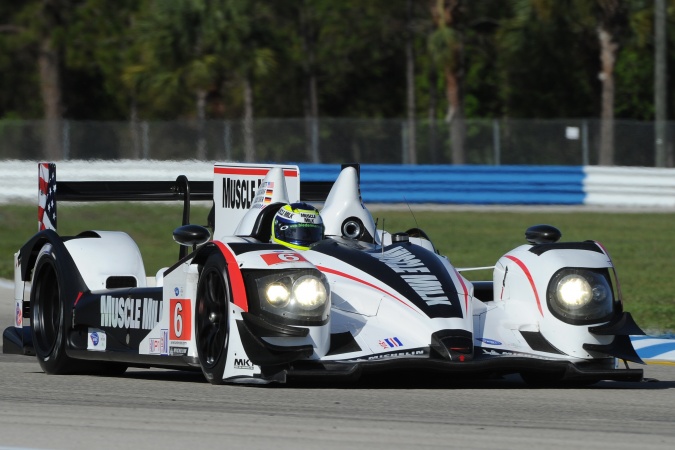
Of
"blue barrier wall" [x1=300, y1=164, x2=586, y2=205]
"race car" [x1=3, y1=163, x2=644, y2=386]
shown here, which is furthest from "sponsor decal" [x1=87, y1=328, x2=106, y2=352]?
"blue barrier wall" [x1=300, y1=164, x2=586, y2=205]

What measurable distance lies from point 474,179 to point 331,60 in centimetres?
2263

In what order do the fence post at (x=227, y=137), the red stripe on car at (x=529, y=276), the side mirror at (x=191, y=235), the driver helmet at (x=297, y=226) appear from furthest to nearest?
the fence post at (x=227, y=137) → the driver helmet at (x=297, y=226) → the side mirror at (x=191, y=235) → the red stripe on car at (x=529, y=276)

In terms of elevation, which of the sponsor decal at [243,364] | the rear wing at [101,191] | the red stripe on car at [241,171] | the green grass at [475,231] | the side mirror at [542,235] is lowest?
the green grass at [475,231]

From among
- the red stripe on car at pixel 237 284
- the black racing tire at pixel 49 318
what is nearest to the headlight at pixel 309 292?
the red stripe on car at pixel 237 284

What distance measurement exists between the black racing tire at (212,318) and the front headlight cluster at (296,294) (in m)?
0.25

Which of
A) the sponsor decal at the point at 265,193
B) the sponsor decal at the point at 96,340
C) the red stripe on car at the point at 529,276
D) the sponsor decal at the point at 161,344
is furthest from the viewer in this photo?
the sponsor decal at the point at 265,193

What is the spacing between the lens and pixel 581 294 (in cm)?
777

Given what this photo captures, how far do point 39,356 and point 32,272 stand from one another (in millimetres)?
1064

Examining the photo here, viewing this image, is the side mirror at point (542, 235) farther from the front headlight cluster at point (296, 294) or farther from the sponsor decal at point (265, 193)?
the front headlight cluster at point (296, 294)

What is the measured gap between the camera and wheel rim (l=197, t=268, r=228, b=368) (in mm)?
7520

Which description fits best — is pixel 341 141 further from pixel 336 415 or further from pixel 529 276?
pixel 336 415

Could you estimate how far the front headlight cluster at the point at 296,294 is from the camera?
720cm

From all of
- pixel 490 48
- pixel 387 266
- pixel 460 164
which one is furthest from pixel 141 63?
pixel 387 266

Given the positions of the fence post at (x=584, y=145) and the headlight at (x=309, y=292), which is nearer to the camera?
the headlight at (x=309, y=292)
